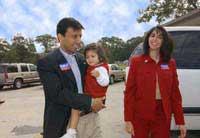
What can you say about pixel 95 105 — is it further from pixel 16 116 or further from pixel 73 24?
pixel 16 116

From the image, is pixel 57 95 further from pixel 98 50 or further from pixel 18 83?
pixel 18 83

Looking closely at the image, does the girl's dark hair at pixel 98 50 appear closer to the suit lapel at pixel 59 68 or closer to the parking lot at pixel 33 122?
the suit lapel at pixel 59 68

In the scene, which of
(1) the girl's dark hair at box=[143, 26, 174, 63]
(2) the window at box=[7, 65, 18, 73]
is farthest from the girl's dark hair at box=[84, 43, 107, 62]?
(2) the window at box=[7, 65, 18, 73]

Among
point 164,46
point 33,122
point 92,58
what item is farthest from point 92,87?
A: point 33,122

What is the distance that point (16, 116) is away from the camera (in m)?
14.2

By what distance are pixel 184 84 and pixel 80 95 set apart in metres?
3.28

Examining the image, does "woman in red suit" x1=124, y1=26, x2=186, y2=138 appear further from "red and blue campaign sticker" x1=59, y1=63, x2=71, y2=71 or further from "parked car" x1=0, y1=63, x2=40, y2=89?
"parked car" x1=0, y1=63, x2=40, y2=89

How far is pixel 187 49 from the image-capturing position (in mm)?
7129

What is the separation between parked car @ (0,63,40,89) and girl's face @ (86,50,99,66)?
83.6 feet

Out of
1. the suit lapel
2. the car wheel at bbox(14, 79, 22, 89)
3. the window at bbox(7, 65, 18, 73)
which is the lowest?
the car wheel at bbox(14, 79, 22, 89)

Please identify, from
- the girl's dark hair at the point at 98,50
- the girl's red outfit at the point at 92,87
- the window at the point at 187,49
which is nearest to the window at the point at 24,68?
the window at the point at 187,49

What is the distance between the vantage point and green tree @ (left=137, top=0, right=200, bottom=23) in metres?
42.9

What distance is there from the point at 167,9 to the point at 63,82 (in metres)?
40.2

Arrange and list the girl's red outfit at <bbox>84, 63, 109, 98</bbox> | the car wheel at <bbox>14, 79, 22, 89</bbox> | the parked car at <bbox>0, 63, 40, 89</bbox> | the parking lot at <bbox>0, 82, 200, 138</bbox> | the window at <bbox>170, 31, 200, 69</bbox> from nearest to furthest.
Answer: the girl's red outfit at <bbox>84, 63, 109, 98</bbox> → the window at <bbox>170, 31, 200, 69</bbox> → the parking lot at <bbox>0, 82, 200, 138</bbox> → the parked car at <bbox>0, 63, 40, 89</bbox> → the car wheel at <bbox>14, 79, 22, 89</bbox>
